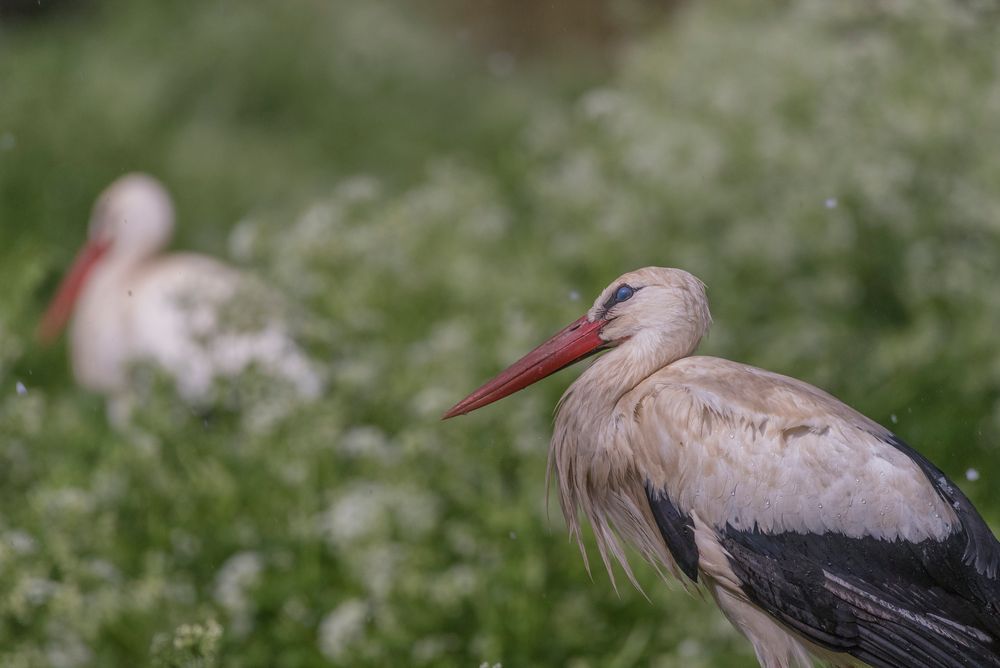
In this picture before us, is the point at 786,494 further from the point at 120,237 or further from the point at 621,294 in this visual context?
the point at 120,237

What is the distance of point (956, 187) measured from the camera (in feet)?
16.9

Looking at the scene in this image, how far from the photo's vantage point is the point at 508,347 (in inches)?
186

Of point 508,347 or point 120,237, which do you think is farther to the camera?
point 120,237

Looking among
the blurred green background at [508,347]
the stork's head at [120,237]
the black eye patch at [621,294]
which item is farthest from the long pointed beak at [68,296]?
the black eye patch at [621,294]

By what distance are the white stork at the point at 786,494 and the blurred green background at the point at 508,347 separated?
3.39 feet

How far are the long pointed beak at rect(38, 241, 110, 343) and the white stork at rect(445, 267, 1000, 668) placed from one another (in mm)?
4371

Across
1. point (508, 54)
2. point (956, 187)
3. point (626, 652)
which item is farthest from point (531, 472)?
point (508, 54)

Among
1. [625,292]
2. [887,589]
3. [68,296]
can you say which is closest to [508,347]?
[625,292]

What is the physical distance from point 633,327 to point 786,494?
1.51 feet

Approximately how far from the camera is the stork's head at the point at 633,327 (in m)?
2.66

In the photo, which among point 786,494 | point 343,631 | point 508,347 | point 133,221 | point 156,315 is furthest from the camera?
point 133,221

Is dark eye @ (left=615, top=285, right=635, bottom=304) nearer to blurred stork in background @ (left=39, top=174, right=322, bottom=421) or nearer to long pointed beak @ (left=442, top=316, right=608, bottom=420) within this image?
long pointed beak @ (left=442, top=316, right=608, bottom=420)

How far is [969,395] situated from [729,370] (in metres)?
2.40

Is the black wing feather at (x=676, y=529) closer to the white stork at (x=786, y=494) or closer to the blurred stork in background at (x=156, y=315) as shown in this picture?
the white stork at (x=786, y=494)
